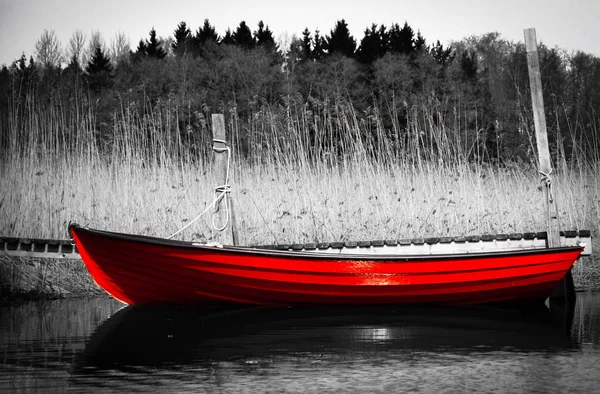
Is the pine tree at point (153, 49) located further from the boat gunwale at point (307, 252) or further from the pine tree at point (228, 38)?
the boat gunwale at point (307, 252)

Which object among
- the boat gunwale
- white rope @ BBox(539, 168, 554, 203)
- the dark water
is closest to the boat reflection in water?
the dark water

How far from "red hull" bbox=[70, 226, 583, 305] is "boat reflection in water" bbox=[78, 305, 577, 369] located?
0.13 m

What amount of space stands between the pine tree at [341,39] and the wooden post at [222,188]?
26306mm

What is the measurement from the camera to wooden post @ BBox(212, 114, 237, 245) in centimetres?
792

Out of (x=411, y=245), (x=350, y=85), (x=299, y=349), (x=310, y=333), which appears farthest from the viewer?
(x=350, y=85)

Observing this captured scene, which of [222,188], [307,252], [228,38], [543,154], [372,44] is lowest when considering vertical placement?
[307,252]

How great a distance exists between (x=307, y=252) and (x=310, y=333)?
1219mm

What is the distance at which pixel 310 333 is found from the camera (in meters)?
6.18

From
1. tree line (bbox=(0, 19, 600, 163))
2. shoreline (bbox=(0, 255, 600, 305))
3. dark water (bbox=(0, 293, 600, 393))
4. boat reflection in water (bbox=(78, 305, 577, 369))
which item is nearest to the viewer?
dark water (bbox=(0, 293, 600, 393))

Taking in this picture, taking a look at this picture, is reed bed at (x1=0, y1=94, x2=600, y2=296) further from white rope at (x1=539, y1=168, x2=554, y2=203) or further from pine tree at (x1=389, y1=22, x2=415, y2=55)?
pine tree at (x1=389, y1=22, x2=415, y2=55)

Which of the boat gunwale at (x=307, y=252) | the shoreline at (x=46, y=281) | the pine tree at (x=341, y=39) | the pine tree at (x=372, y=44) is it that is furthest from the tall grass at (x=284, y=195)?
the pine tree at (x=341, y=39)

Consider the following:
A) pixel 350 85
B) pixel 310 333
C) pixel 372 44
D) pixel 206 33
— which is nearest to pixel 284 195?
pixel 310 333

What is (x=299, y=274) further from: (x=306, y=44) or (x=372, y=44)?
(x=306, y=44)

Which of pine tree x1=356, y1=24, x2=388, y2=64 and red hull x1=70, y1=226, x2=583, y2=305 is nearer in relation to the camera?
red hull x1=70, y1=226, x2=583, y2=305
